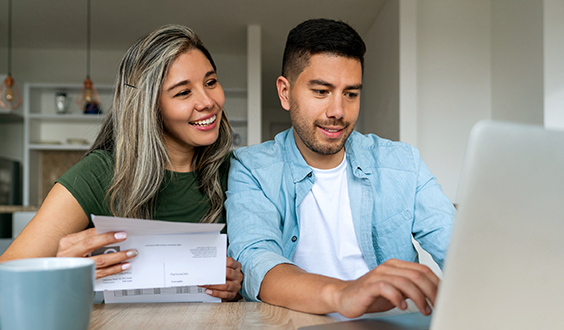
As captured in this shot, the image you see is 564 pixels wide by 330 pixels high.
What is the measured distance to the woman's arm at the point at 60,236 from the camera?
782mm

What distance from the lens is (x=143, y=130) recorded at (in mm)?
1189

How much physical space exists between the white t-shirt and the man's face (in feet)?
0.45

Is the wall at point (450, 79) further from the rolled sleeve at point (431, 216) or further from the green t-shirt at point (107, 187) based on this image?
the green t-shirt at point (107, 187)

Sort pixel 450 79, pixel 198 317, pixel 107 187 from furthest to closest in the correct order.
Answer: pixel 450 79 → pixel 107 187 → pixel 198 317

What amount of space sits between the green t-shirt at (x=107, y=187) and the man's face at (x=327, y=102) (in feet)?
1.00

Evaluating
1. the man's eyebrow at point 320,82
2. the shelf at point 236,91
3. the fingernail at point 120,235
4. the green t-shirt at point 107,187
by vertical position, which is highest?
the shelf at point 236,91

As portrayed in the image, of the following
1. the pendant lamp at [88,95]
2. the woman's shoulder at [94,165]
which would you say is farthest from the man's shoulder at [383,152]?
the pendant lamp at [88,95]

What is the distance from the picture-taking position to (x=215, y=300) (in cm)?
89

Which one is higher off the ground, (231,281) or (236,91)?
(236,91)

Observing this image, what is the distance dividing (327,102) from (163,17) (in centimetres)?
381

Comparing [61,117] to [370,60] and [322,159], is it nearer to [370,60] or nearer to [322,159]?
[370,60]

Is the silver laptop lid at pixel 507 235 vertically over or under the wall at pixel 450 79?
under

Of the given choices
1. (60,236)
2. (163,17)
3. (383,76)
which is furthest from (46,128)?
(60,236)

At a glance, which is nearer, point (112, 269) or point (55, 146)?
point (112, 269)
